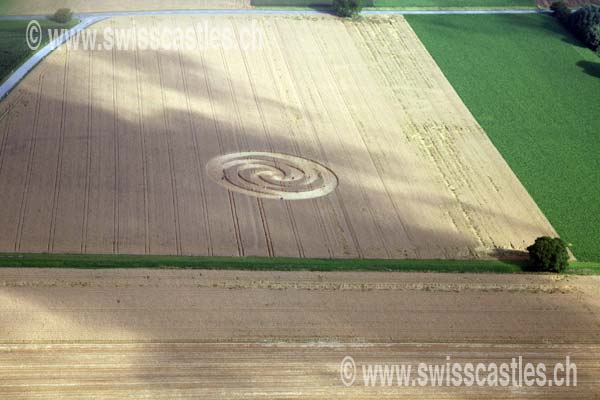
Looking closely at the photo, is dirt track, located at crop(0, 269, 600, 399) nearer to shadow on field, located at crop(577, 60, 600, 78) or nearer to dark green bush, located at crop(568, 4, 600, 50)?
shadow on field, located at crop(577, 60, 600, 78)

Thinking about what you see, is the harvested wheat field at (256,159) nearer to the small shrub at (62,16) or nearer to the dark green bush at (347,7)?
the small shrub at (62,16)

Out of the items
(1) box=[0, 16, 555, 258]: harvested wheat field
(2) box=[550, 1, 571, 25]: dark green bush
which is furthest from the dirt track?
(2) box=[550, 1, 571, 25]: dark green bush

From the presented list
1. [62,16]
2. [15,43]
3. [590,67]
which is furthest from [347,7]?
[15,43]

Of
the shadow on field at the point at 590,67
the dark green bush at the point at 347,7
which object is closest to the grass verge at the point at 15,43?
the dark green bush at the point at 347,7

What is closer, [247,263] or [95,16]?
[247,263]

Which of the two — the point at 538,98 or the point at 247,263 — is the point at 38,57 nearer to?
the point at 247,263

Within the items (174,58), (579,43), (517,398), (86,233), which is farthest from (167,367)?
(579,43)

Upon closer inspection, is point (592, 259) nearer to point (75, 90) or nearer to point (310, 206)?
point (310, 206)
